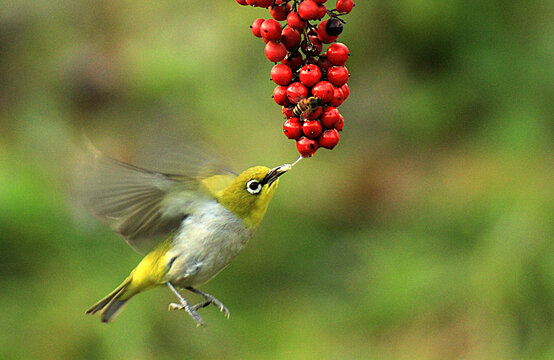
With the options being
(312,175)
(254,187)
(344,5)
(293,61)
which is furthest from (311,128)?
(312,175)

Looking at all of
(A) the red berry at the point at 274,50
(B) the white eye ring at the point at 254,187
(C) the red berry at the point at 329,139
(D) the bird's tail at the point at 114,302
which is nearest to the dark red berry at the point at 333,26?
(A) the red berry at the point at 274,50

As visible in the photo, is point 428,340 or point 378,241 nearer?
point 428,340

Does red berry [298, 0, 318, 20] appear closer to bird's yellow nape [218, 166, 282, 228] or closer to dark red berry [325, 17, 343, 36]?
dark red berry [325, 17, 343, 36]

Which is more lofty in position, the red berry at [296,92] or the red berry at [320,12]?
the red berry at [320,12]

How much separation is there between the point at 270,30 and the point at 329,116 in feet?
0.69

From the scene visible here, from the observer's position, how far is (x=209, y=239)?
200 cm

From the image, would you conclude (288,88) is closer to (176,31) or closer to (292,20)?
(292,20)

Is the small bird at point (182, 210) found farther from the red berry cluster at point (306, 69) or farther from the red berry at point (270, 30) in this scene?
the red berry at point (270, 30)

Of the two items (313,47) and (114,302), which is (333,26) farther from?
(114,302)

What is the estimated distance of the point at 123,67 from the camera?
13.9 ft

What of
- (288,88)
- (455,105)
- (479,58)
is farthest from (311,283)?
(288,88)

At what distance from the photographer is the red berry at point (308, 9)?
123 centimetres

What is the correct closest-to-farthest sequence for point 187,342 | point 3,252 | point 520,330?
point 520,330 → point 187,342 → point 3,252

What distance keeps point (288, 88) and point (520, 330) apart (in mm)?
2361
